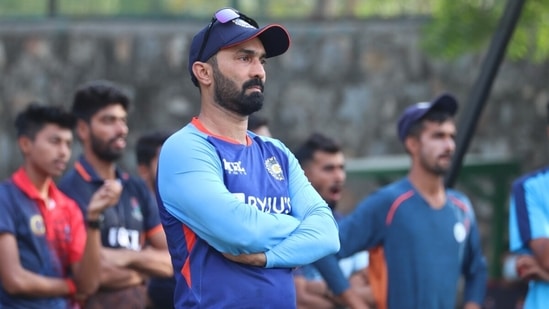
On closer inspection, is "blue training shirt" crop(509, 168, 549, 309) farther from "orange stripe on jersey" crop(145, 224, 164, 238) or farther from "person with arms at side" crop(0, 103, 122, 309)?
"person with arms at side" crop(0, 103, 122, 309)

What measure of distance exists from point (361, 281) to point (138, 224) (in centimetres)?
151

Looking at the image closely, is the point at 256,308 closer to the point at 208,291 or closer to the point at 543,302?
the point at 208,291

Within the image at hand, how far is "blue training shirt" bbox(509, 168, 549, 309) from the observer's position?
8742 millimetres

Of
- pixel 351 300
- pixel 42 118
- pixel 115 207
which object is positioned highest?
pixel 42 118

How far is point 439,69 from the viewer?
561 inches

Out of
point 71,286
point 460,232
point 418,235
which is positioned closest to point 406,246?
point 418,235

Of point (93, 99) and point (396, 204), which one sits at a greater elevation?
point (93, 99)

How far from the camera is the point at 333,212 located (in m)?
9.44

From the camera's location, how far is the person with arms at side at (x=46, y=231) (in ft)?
27.4

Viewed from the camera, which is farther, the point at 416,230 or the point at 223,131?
the point at 416,230

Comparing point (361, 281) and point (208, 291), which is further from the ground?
point (208, 291)

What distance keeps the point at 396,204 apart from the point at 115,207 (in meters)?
1.72

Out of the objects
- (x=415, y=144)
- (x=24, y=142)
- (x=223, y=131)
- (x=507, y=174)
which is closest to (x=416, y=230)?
(x=415, y=144)

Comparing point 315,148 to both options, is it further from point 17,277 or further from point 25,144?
point 17,277
